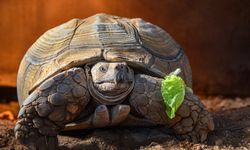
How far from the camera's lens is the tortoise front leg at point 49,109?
349 cm

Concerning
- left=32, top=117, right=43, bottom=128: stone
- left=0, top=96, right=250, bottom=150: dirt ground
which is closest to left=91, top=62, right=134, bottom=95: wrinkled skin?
left=0, top=96, right=250, bottom=150: dirt ground

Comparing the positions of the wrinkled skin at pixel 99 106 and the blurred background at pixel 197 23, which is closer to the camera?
the wrinkled skin at pixel 99 106

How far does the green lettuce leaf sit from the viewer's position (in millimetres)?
3605

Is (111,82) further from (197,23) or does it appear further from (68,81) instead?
(197,23)

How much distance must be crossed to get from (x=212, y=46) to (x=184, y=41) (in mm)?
415

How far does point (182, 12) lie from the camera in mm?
7367

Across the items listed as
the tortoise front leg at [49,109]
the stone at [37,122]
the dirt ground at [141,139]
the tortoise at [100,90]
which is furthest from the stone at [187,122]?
the stone at [37,122]

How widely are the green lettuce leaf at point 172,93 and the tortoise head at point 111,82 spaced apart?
0.81 ft

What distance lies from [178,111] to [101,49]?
2.54ft

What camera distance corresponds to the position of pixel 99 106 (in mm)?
3650

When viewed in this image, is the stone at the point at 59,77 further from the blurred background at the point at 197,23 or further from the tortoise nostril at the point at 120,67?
the blurred background at the point at 197,23

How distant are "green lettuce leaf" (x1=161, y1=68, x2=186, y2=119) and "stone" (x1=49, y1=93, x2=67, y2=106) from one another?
0.73 meters

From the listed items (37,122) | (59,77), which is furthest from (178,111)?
(37,122)

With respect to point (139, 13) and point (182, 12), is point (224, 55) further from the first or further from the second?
point (139, 13)
